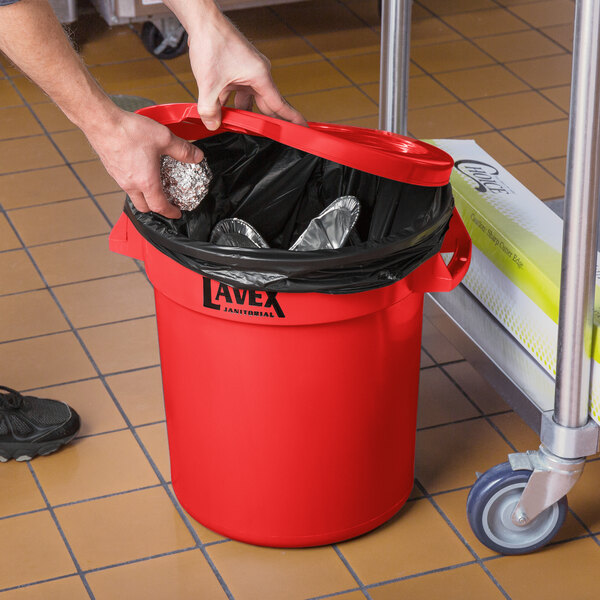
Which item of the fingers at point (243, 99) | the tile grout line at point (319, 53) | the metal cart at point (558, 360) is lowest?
the tile grout line at point (319, 53)

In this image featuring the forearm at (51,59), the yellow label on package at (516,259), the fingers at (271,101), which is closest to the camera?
the forearm at (51,59)

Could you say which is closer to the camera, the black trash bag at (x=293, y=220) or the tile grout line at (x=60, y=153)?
the black trash bag at (x=293, y=220)

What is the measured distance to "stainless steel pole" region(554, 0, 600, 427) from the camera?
1.56 m

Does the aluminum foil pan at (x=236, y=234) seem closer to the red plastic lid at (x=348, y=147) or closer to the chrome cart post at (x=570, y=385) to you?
the red plastic lid at (x=348, y=147)

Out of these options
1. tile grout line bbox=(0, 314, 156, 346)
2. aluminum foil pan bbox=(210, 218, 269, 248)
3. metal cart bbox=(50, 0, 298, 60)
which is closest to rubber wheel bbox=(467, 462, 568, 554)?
aluminum foil pan bbox=(210, 218, 269, 248)

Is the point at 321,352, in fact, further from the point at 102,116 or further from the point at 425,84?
the point at 425,84

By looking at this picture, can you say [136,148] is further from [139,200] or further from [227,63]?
[227,63]

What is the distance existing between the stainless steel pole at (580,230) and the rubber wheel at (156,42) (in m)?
2.68

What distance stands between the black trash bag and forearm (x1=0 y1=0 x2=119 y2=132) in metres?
0.20

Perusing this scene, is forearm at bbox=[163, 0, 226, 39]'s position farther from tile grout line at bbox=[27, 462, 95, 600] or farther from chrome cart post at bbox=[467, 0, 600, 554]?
tile grout line at bbox=[27, 462, 95, 600]

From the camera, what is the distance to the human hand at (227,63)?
172 cm

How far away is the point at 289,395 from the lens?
69.2 inches

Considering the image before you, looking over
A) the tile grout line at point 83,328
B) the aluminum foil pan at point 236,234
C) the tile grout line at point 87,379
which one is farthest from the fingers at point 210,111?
the tile grout line at point 83,328

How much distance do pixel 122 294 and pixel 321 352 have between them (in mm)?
1148
